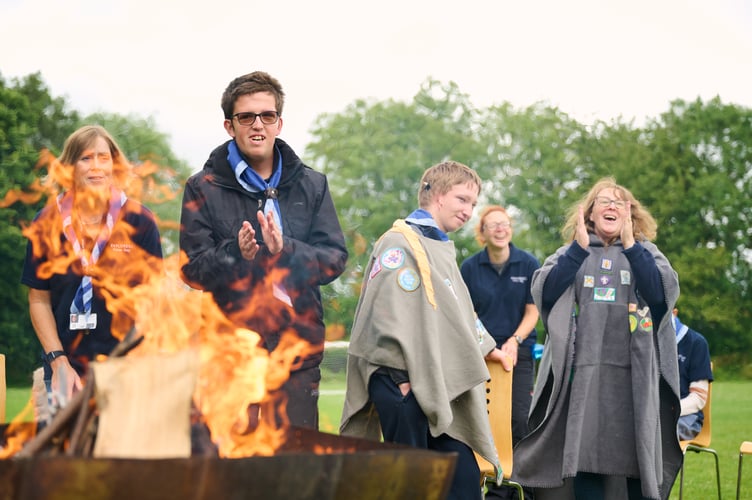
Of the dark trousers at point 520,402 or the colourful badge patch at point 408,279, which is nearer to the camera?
the colourful badge patch at point 408,279

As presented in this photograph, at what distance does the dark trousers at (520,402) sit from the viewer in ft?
24.6

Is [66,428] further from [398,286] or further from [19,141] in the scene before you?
[19,141]

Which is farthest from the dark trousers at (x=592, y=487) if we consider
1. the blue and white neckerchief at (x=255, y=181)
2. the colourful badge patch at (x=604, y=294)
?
the blue and white neckerchief at (x=255, y=181)

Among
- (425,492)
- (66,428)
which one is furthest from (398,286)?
(66,428)

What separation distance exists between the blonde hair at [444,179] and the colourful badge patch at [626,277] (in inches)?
57.4

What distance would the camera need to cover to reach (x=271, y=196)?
4457 mm

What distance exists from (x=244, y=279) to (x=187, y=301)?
0.40 m

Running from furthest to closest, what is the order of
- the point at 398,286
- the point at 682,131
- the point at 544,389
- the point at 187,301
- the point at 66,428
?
the point at 682,131, the point at 544,389, the point at 398,286, the point at 187,301, the point at 66,428

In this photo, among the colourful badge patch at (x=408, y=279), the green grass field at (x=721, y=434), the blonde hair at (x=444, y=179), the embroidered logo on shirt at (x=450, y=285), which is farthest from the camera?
the green grass field at (x=721, y=434)

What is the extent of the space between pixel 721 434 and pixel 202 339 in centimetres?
1389

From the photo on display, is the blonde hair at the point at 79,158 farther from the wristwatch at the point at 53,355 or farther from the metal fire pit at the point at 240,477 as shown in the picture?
the metal fire pit at the point at 240,477

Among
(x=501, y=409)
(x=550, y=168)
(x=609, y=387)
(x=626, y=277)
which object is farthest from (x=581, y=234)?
(x=550, y=168)

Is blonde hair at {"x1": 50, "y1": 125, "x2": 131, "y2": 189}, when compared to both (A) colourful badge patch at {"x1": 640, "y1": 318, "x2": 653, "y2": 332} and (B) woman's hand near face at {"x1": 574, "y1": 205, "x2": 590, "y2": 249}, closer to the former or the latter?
(B) woman's hand near face at {"x1": 574, "y1": 205, "x2": 590, "y2": 249}

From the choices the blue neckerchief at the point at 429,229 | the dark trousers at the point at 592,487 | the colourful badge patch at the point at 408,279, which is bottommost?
the dark trousers at the point at 592,487
